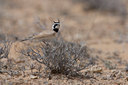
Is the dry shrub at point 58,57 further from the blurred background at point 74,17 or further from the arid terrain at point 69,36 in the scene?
the blurred background at point 74,17

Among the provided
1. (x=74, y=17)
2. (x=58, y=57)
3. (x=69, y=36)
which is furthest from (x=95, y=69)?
(x=74, y=17)

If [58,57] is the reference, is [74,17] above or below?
above

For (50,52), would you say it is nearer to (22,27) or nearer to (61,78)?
(61,78)

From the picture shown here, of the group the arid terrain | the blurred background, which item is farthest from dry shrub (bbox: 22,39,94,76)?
the blurred background

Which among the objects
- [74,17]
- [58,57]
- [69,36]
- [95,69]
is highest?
[74,17]

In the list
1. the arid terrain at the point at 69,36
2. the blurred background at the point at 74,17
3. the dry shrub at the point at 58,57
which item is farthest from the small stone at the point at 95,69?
the blurred background at the point at 74,17

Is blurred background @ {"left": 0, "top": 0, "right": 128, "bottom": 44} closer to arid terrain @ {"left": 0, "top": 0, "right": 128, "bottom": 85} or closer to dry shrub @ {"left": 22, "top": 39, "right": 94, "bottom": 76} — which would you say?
arid terrain @ {"left": 0, "top": 0, "right": 128, "bottom": 85}

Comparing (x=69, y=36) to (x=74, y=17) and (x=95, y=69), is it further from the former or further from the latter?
(x=95, y=69)
